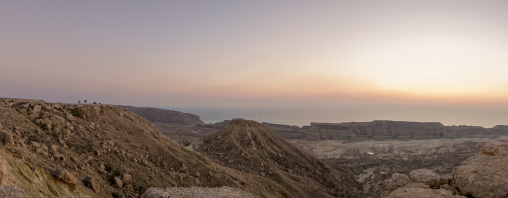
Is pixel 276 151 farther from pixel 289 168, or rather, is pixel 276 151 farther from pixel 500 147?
pixel 500 147

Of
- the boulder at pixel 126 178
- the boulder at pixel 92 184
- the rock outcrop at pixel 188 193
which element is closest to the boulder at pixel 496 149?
the rock outcrop at pixel 188 193

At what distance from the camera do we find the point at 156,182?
1342cm

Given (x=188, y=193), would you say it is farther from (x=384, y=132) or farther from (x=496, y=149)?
(x=384, y=132)

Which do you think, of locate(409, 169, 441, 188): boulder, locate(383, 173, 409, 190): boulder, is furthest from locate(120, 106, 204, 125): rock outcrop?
locate(409, 169, 441, 188): boulder

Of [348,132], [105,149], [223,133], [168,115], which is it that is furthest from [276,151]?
[168,115]

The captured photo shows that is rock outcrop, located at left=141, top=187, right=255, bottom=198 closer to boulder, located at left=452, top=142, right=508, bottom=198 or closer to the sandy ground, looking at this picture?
boulder, located at left=452, top=142, right=508, bottom=198

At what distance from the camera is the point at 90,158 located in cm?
1255

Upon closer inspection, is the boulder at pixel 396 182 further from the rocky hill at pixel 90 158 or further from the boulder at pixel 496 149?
the rocky hill at pixel 90 158

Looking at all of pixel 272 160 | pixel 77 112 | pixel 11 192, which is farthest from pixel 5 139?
pixel 272 160

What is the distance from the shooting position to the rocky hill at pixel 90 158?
907cm

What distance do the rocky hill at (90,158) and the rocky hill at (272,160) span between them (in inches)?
195

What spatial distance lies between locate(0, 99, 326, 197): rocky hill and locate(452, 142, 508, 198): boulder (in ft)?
37.3

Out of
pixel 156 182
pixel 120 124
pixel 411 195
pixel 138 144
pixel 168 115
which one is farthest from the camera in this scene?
pixel 168 115

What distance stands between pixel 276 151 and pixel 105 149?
903 inches
